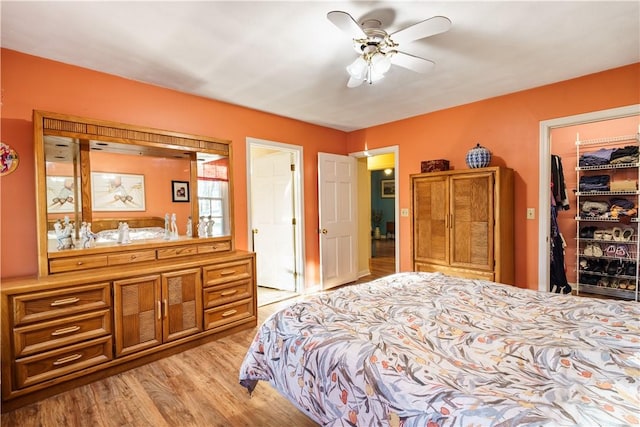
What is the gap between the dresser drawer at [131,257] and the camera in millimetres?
2539

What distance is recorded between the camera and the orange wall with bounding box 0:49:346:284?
2.31 meters

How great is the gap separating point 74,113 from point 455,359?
322cm

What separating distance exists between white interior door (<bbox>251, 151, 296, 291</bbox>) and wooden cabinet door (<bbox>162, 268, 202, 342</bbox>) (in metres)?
1.62

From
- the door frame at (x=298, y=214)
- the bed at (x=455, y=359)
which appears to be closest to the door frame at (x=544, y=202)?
the bed at (x=455, y=359)

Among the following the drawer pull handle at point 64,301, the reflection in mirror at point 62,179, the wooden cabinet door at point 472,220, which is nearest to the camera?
the drawer pull handle at point 64,301

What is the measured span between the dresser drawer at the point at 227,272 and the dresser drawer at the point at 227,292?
0.16 feet

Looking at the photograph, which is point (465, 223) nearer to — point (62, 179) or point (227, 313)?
point (227, 313)

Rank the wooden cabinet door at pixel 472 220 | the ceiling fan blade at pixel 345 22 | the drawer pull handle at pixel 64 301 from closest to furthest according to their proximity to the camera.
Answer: the ceiling fan blade at pixel 345 22 → the drawer pull handle at pixel 64 301 → the wooden cabinet door at pixel 472 220

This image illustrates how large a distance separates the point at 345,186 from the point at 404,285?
275 centimetres

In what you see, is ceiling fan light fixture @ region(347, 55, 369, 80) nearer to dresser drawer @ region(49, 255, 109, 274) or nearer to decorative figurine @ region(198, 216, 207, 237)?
decorative figurine @ region(198, 216, 207, 237)

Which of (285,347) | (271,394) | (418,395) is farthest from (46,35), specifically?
(418,395)

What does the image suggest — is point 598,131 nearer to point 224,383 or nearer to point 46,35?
point 224,383

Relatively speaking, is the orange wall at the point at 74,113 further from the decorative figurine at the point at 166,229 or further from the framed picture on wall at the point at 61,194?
the decorative figurine at the point at 166,229

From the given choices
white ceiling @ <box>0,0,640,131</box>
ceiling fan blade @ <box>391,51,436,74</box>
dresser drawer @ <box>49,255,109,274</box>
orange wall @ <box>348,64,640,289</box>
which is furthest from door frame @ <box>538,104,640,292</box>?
dresser drawer @ <box>49,255,109,274</box>
